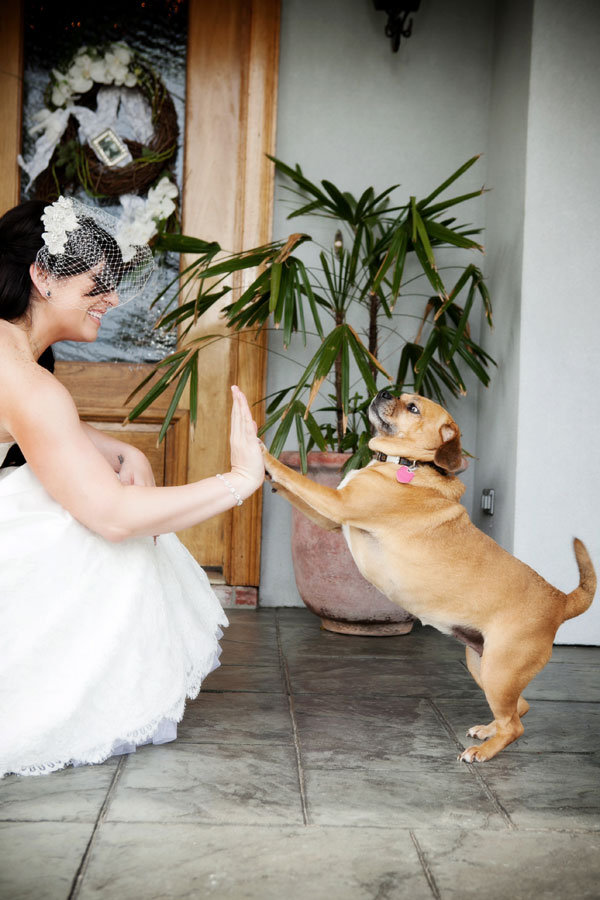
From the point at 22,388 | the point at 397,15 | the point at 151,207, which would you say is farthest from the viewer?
the point at 151,207

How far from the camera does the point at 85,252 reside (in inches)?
84.2

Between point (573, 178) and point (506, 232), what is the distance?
1.22ft

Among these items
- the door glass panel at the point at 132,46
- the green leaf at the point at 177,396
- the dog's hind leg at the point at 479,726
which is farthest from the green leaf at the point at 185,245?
the dog's hind leg at the point at 479,726

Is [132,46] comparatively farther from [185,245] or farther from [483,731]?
[483,731]

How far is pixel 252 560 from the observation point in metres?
4.09

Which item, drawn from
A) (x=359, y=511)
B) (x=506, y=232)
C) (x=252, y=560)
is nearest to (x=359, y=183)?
(x=506, y=232)

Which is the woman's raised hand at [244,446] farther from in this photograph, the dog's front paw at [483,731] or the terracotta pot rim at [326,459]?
the terracotta pot rim at [326,459]

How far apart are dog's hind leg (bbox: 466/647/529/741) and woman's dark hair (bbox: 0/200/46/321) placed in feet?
5.29

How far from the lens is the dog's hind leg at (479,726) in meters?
2.30

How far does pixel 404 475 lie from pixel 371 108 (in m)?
2.42

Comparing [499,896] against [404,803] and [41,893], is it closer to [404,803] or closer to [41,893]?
[404,803]

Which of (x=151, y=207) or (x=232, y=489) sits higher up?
(x=151, y=207)

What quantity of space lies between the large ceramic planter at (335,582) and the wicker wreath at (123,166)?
164 cm

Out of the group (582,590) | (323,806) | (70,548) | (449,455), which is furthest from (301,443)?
(323,806)
